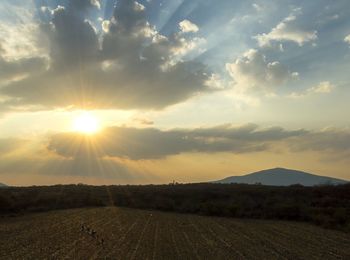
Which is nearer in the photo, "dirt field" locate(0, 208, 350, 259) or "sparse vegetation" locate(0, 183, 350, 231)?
"dirt field" locate(0, 208, 350, 259)

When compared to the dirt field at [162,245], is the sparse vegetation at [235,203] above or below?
above

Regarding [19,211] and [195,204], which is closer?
[19,211]

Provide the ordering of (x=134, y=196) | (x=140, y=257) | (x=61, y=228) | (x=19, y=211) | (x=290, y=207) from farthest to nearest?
(x=134, y=196)
(x=19, y=211)
(x=290, y=207)
(x=61, y=228)
(x=140, y=257)

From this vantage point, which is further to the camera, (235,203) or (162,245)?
(235,203)

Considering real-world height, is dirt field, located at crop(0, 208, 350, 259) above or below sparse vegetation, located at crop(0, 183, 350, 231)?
below

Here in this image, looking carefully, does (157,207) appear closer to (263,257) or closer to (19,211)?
(19,211)

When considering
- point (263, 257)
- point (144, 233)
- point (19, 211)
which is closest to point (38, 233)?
point (144, 233)

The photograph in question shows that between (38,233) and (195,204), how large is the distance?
42896mm

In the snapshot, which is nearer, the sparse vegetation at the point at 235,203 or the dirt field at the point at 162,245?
the dirt field at the point at 162,245

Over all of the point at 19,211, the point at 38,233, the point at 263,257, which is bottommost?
the point at 263,257

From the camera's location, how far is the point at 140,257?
2234 centimetres

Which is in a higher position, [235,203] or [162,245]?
[235,203]

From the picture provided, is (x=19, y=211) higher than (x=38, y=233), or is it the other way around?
(x=19, y=211)

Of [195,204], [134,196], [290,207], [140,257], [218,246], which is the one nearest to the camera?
[140,257]
